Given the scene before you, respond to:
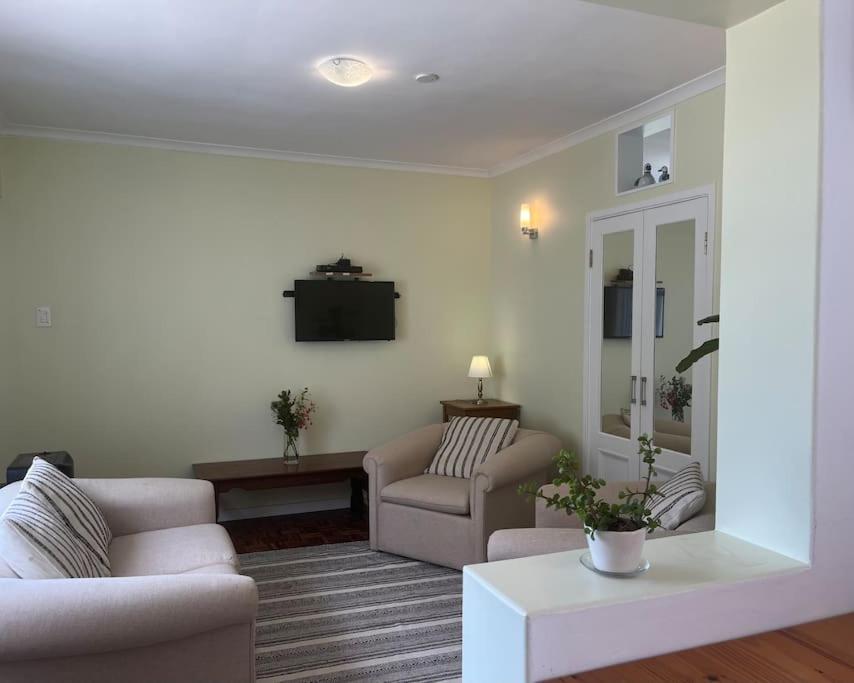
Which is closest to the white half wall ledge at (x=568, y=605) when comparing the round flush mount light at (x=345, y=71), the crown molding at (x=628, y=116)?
the round flush mount light at (x=345, y=71)

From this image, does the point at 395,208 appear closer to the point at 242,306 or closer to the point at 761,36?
the point at 242,306

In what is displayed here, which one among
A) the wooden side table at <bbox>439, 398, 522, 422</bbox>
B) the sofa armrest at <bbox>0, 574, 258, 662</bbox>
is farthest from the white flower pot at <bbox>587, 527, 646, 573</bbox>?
the wooden side table at <bbox>439, 398, 522, 422</bbox>

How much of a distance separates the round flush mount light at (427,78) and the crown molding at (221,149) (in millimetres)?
1705

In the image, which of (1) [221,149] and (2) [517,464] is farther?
(1) [221,149]

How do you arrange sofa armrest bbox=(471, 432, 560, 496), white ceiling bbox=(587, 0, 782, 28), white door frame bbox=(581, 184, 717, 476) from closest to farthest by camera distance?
white ceiling bbox=(587, 0, 782, 28) → white door frame bbox=(581, 184, 717, 476) → sofa armrest bbox=(471, 432, 560, 496)

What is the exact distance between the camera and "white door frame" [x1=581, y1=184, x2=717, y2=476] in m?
3.39

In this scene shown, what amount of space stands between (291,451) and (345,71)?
2751 mm

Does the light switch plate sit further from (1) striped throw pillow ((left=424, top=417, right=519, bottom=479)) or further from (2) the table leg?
(1) striped throw pillow ((left=424, top=417, right=519, bottom=479))

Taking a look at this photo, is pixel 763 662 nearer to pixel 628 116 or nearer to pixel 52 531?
pixel 52 531

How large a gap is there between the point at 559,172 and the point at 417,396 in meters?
1.94

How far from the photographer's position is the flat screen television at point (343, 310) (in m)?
4.89

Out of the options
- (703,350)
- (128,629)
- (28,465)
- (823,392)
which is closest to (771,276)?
(823,392)

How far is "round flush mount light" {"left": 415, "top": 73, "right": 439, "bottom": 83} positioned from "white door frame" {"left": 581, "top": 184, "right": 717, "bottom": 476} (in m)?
1.36

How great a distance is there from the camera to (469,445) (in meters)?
4.32
